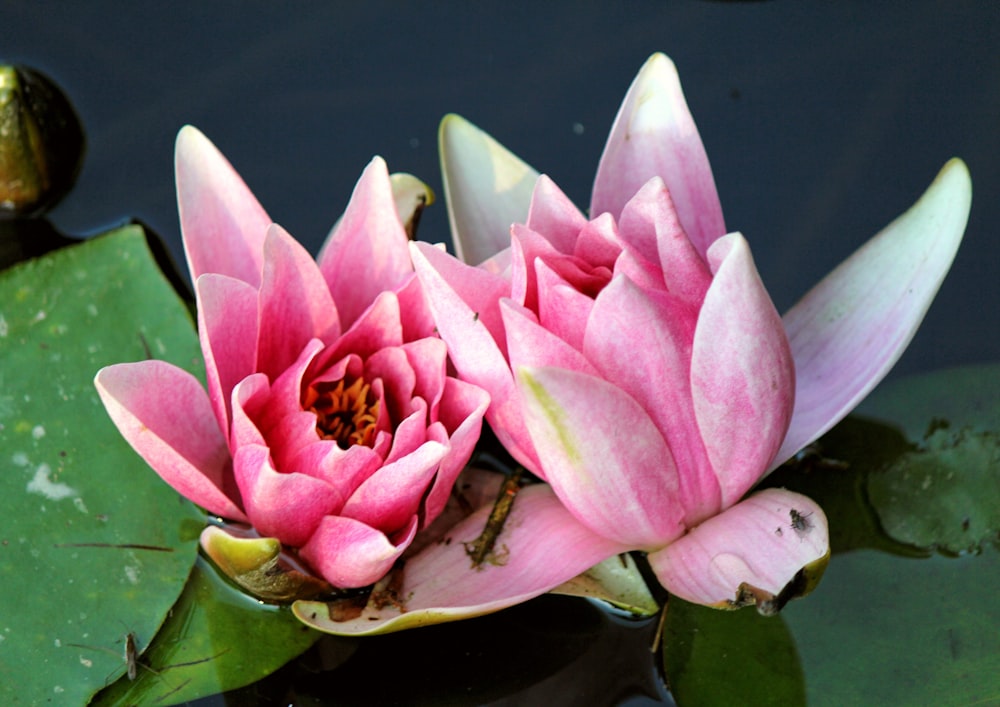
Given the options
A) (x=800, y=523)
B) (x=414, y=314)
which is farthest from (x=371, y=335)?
(x=800, y=523)

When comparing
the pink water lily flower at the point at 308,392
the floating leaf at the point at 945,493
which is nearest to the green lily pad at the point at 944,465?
the floating leaf at the point at 945,493

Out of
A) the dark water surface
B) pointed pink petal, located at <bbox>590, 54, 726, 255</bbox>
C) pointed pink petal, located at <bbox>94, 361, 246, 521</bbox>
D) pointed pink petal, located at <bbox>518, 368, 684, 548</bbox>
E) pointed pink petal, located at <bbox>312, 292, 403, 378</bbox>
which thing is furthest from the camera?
the dark water surface

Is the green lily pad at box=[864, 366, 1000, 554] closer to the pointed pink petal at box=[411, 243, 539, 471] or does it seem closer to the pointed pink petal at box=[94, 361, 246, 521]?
the pointed pink petal at box=[411, 243, 539, 471]

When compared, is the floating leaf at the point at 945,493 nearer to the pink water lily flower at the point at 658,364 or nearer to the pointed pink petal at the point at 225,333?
the pink water lily flower at the point at 658,364

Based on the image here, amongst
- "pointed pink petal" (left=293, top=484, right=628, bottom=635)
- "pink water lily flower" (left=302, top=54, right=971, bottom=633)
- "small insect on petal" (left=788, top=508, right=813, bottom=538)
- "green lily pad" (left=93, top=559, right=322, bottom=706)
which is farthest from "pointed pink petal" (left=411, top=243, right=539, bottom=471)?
"green lily pad" (left=93, top=559, right=322, bottom=706)

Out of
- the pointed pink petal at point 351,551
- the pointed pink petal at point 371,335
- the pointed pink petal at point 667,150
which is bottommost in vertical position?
the pointed pink petal at point 351,551

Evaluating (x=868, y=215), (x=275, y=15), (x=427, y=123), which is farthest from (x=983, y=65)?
(x=275, y=15)
